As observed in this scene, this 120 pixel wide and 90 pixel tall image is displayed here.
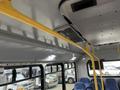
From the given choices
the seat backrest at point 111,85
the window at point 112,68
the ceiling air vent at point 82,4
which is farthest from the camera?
the window at point 112,68

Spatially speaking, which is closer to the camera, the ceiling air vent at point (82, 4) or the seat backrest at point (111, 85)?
the ceiling air vent at point (82, 4)

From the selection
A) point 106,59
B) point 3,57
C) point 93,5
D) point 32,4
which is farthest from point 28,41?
point 106,59

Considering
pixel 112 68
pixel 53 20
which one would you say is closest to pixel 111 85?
pixel 112 68

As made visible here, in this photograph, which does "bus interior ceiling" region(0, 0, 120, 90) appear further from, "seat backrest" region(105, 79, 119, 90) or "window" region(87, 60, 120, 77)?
"window" region(87, 60, 120, 77)

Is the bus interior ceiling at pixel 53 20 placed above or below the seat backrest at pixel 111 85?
above

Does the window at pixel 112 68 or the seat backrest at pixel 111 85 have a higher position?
the window at pixel 112 68

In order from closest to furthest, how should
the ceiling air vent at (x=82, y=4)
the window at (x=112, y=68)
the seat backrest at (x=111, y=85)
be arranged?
the ceiling air vent at (x=82, y=4)
the seat backrest at (x=111, y=85)
the window at (x=112, y=68)

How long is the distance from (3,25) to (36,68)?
2.20 metres

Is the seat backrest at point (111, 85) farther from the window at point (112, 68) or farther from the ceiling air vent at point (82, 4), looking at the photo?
the ceiling air vent at point (82, 4)

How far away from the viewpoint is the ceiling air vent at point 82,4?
991mm

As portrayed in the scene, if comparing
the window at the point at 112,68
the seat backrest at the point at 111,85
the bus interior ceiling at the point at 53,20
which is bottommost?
the seat backrest at the point at 111,85

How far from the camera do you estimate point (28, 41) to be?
197 centimetres

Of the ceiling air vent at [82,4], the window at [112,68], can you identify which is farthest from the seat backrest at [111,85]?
the ceiling air vent at [82,4]

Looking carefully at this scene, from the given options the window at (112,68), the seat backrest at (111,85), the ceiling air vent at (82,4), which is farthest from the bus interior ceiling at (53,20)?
the window at (112,68)
